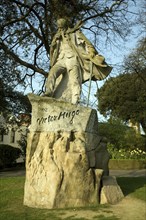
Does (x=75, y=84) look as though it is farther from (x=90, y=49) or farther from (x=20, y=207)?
(x=20, y=207)

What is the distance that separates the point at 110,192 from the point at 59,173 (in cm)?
142

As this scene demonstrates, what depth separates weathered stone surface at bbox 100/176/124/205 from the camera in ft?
26.0

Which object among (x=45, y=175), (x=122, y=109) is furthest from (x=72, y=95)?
(x=122, y=109)

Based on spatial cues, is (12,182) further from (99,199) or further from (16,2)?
(16,2)

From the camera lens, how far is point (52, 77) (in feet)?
27.8

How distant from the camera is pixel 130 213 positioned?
711cm

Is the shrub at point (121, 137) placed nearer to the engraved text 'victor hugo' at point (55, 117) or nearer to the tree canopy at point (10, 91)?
the tree canopy at point (10, 91)

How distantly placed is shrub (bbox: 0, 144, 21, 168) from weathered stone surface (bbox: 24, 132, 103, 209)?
13.7 m

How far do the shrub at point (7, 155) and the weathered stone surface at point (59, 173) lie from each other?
13.7 metres

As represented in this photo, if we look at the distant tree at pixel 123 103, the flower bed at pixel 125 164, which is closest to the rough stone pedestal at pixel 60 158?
the flower bed at pixel 125 164

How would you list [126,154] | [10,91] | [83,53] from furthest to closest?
[126,154] < [10,91] < [83,53]

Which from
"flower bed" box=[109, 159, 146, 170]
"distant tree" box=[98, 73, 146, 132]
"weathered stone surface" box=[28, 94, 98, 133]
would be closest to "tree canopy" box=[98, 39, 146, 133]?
"distant tree" box=[98, 73, 146, 132]

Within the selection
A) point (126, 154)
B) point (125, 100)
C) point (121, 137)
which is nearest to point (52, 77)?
point (126, 154)

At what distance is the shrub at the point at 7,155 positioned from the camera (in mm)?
21578
